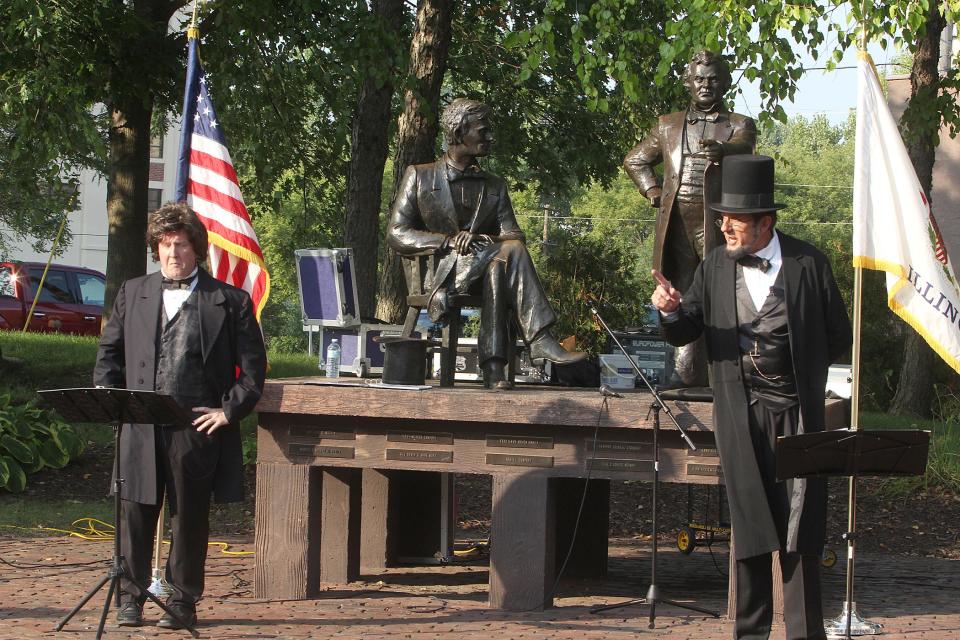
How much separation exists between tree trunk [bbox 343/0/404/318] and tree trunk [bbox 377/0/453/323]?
986 mm

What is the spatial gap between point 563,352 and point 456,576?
1.63 m

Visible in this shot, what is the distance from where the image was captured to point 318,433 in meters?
7.37

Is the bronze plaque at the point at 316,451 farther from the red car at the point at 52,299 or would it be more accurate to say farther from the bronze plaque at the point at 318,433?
the red car at the point at 52,299

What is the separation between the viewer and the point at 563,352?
791 centimetres

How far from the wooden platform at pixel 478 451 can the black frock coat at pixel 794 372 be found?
0.94 metres

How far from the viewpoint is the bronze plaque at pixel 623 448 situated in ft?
23.1

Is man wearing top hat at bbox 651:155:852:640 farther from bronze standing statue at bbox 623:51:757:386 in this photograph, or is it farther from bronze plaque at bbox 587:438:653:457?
bronze standing statue at bbox 623:51:757:386

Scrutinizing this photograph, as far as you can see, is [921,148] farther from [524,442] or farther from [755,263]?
[755,263]

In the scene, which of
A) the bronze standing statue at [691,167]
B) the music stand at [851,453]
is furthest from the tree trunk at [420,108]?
the music stand at [851,453]

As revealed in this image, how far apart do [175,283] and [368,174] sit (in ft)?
27.7

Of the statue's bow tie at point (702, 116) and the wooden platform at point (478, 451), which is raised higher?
the statue's bow tie at point (702, 116)

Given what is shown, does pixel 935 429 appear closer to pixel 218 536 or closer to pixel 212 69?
A: pixel 218 536

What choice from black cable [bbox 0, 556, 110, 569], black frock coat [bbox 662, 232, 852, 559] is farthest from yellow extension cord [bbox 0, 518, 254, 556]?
black frock coat [bbox 662, 232, 852, 559]

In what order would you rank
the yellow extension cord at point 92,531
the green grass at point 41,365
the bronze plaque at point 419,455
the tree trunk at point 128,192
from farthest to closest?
the tree trunk at point 128,192 → the green grass at point 41,365 → the yellow extension cord at point 92,531 → the bronze plaque at point 419,455
